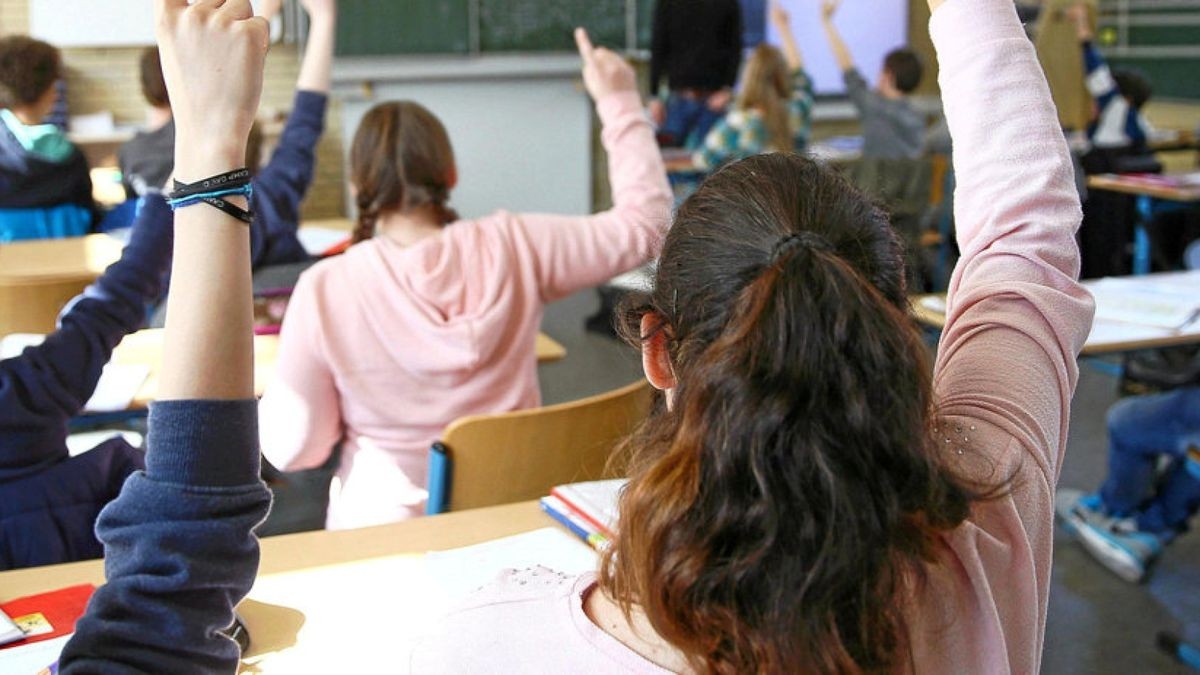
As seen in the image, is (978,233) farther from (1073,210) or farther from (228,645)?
(228,645)

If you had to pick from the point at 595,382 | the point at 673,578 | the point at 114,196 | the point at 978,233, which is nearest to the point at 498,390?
the point at 978,233

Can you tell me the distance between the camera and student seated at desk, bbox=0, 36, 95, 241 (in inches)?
165

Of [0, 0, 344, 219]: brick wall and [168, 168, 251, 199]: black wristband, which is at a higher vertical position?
[168, 168, 251, 199]: black wristband

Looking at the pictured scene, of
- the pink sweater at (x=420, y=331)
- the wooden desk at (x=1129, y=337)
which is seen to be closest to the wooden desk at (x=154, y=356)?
the pink sweater at (x=420, y=331)

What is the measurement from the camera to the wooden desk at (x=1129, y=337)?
9.68ft

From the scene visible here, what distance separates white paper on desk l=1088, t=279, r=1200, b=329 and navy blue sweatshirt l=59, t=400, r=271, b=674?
2.70m

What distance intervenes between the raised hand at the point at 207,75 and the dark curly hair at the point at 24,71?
12.4 ft

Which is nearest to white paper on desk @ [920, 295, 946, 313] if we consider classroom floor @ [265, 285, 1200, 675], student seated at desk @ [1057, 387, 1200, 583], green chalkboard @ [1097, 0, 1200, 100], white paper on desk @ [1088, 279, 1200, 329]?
white paper on desk @ [1088, 279, 1200, 329]

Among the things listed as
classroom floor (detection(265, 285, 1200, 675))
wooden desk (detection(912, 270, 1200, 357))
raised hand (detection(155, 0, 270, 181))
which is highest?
raised hand (detection(155, 0, 270, 181))

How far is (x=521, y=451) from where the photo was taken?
6.67 ft

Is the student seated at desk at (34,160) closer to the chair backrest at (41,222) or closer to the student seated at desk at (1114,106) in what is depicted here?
the chair backrest at (41,222)

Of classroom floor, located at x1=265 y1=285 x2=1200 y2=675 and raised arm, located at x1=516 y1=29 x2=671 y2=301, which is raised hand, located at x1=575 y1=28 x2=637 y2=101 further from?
classroom floor, located at x1=265 y1=285 x2=1200 y2=675

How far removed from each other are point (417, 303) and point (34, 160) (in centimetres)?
248

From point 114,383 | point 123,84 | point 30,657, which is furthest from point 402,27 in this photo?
point 30,657
